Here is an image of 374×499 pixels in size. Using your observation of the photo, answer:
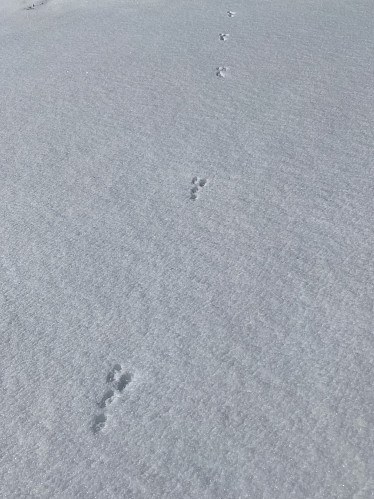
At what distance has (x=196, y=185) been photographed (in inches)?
69.1

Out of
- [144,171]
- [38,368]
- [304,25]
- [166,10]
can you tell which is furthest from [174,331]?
[166,10]

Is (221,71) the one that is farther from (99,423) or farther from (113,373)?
(99,423)

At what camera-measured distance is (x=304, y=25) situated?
2652 millimetres

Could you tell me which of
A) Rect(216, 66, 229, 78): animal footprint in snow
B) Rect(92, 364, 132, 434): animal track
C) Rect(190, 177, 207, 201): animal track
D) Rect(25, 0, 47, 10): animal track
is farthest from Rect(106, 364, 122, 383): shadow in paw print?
Rect(25, 0, 47, 10): animal track

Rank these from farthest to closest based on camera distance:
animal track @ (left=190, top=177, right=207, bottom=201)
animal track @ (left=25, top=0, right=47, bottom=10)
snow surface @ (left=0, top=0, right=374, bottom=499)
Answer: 1. animal track @ (left=25, top=0, right=47, bottom=10)
2. animal track @ (left=190, top=177, right=207, bottom=201)
3. snow surface @ (left=0, top=0, right=374, bottom=499)

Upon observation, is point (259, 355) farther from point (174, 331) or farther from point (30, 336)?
point (30, 336)

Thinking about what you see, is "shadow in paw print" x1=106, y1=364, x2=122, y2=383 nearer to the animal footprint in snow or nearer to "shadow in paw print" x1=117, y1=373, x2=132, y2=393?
"shadow in paw print" x1=117, y1=373, x2=132, y2=393

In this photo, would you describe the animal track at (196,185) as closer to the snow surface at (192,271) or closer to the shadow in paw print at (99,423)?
the snow surface at (192,271)

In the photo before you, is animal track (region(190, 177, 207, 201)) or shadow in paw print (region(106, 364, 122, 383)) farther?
animal track (region(190, 177, 207, 201))

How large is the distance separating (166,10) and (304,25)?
2.59 ft

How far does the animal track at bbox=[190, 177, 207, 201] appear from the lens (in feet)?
5.65

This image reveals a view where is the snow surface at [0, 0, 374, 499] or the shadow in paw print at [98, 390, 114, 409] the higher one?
the snow surface at [0, 0, 374, 499]

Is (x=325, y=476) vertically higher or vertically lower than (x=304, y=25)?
lower

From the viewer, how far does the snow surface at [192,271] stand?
3.64 ft
